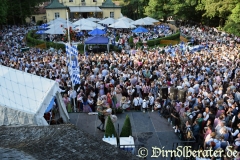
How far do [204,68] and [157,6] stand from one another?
2791cm

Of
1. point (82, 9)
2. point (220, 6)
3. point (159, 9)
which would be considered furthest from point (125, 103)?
point (82, 9)

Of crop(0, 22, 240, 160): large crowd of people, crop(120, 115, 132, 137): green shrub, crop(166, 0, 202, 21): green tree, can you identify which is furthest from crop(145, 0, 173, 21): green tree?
crop(120, 115, 132, 137): green shrub

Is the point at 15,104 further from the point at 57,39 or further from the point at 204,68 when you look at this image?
the point at 57,39

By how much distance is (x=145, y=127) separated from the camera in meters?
10.7

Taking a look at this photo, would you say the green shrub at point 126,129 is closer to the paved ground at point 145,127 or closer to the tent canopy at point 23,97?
the paved ground at point 145,127

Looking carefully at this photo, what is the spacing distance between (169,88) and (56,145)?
8904 millimetres

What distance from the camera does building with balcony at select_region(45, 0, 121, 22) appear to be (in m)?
46.3

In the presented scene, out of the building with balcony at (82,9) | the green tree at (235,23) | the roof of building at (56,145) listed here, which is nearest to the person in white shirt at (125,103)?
the roof of building at (56,145)

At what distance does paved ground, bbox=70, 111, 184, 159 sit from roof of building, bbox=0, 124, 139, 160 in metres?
4.84

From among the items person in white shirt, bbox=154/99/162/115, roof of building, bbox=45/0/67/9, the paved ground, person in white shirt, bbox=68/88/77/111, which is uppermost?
roof of building, bbox=45/0/67/9

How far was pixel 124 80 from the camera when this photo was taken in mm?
A: 13688

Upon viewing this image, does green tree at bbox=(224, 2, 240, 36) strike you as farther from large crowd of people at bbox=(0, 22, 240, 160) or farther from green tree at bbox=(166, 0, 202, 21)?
large crowd of people at bbox=(0, 22, 240, 160)

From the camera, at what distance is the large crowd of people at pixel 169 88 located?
9.34 meters

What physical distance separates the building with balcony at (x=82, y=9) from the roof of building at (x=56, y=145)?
42.7m
